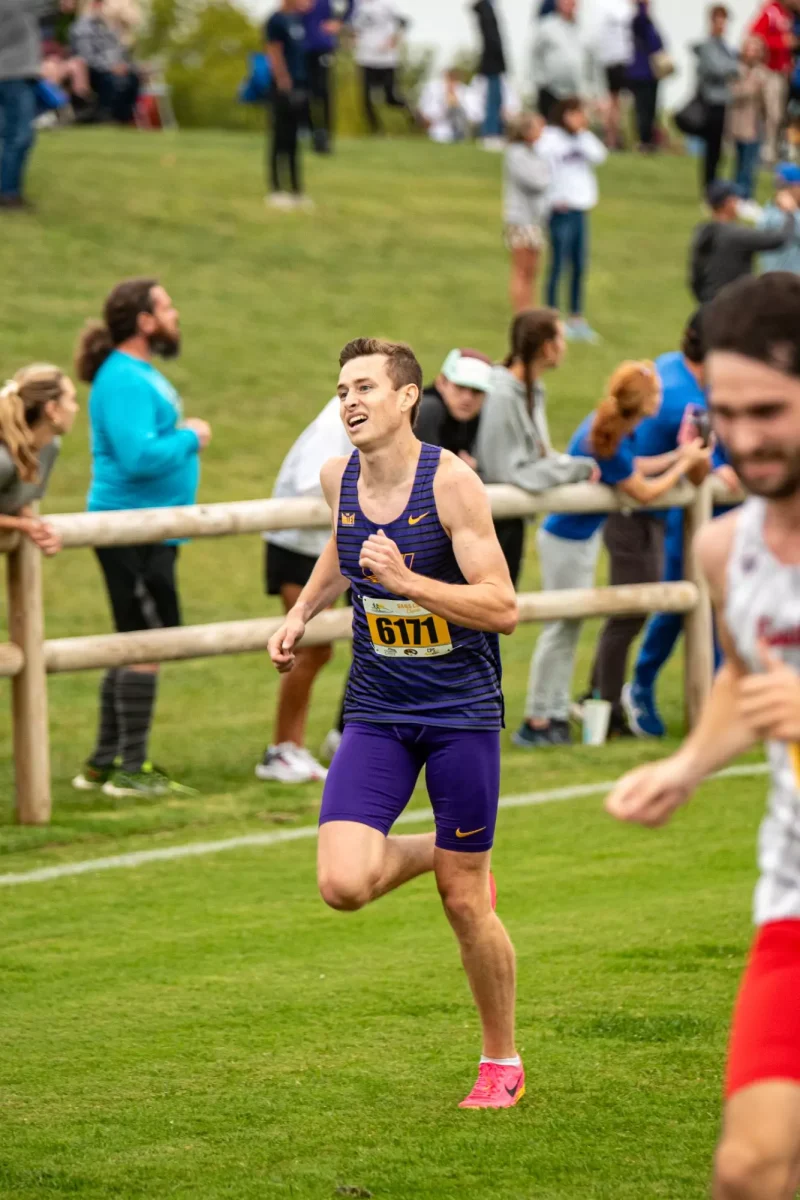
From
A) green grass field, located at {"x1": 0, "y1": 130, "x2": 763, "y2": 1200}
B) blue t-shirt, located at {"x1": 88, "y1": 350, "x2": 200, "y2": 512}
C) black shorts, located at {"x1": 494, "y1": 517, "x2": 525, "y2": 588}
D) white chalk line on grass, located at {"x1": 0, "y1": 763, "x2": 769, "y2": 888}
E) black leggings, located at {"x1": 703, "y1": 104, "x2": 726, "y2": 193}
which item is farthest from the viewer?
black leggings, located at {"x1": 703, "y1": 104, "x2": 726, "y2": 193}

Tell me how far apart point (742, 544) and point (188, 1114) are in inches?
102

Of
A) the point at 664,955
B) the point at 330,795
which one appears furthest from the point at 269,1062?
the point at 664,955

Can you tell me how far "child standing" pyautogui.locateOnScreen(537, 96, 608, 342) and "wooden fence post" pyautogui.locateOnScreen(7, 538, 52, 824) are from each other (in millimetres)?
10837

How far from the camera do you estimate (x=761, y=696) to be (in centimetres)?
309

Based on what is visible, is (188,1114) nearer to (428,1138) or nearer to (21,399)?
(428,1138)

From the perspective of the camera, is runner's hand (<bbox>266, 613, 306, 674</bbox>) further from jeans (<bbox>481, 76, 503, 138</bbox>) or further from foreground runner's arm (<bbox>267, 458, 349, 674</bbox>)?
jeans (<bbox>481, 76, 503, 138</bbox>)

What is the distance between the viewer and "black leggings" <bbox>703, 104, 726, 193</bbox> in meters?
24.0

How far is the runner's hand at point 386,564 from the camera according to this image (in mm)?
4797

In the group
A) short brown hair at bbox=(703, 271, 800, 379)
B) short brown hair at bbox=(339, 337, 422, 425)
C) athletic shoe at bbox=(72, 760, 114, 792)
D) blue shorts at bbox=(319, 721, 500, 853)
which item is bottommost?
athletic shoe at bbox=(72, 760, 114, 792)

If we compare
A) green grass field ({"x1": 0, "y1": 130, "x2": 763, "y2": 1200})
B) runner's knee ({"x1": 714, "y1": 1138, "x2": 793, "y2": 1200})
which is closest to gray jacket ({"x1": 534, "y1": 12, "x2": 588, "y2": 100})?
green grass field ({"x1": 0, "y1": 130, "x2": 763, "y2": 1200})

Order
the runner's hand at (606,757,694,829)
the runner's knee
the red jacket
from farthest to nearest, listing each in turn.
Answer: the red jacket → the runner's hand at (606,757,694,829) → the runner's knee

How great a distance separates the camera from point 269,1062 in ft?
18.3

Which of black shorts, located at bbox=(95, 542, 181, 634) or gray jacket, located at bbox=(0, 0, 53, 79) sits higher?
gray jacket, located at bbox=(0, 0, 53, 79)

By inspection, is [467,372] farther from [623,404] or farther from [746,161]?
[746,161]
